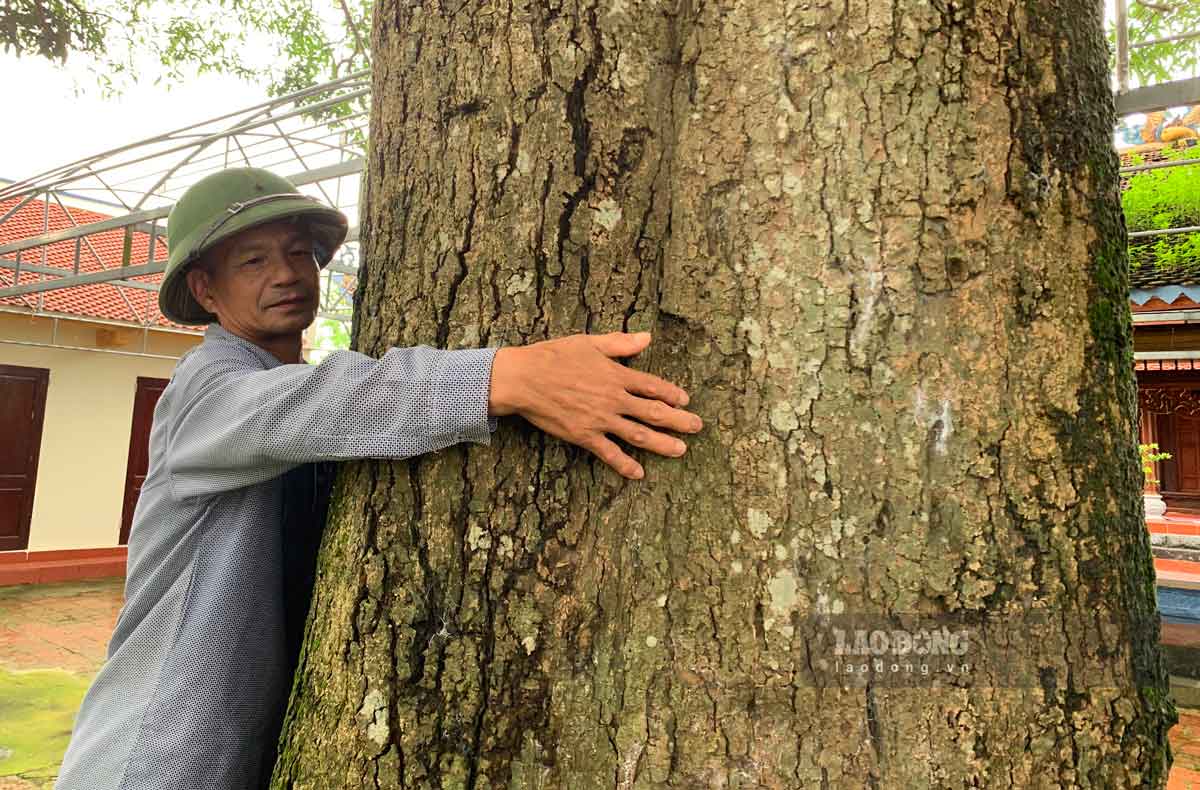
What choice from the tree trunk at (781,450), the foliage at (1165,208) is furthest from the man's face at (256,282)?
the foliage at (1165,208)

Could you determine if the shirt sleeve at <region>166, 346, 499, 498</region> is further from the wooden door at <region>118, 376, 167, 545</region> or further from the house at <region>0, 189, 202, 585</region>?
the wooden door at <region>118, 376, 167, 545</region>

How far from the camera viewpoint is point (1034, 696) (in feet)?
3.31

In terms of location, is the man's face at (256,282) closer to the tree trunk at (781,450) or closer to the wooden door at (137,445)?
the tree trunk at (781,450)

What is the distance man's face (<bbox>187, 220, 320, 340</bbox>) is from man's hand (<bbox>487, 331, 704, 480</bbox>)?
2.49 ft

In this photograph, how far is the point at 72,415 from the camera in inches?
418

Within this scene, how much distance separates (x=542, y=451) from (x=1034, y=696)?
70 centimetres

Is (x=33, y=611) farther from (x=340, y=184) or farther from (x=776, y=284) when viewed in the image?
(x=776, y=284)

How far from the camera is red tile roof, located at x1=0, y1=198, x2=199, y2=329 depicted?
395 inches

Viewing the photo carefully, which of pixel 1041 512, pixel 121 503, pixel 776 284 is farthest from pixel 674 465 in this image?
pixel 121 503

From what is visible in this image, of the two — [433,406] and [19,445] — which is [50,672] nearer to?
[19,445]

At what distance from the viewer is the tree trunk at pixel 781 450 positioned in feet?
3.37

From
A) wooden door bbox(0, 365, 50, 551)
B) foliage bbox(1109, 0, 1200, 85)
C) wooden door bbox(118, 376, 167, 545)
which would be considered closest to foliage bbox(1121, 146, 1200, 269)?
foliage bbox(1109, 0, 1200, 85)

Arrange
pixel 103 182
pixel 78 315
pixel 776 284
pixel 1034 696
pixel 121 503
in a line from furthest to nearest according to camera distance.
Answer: pixel 121 503, pixel 78 315, pixel 103 182, pixel 776 284, pixel 1034 696

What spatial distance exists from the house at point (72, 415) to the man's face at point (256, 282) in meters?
9.18
